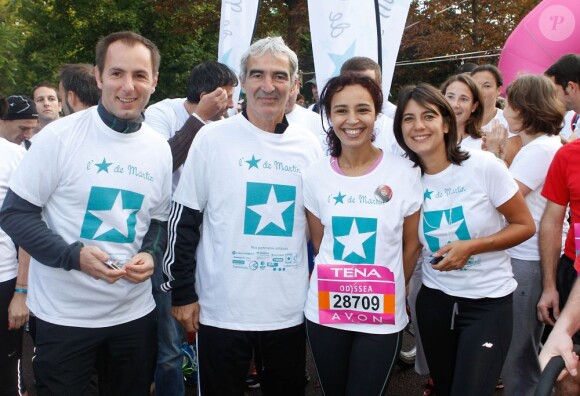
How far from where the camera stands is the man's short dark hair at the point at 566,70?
3291 mm

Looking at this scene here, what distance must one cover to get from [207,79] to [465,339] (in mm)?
2189

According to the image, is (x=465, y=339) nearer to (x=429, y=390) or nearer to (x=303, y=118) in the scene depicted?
(x=429, y=390)

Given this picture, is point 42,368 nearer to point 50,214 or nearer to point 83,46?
point 50,214

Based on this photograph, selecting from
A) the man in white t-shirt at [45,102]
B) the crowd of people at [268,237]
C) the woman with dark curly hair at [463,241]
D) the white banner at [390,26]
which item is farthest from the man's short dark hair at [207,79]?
the man in white t-shirt at [45,102]

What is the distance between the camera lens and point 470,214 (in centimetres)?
250

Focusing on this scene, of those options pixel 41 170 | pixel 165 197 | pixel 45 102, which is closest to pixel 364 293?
pixel 165 197

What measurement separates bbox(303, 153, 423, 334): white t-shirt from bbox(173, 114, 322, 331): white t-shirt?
122 mm

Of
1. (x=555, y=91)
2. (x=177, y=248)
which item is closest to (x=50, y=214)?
(x=177, y=248)

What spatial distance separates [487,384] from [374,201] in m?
0.99

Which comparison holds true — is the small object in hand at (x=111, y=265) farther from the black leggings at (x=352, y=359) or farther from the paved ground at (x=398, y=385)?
the paved ground at (x=398, y=385)

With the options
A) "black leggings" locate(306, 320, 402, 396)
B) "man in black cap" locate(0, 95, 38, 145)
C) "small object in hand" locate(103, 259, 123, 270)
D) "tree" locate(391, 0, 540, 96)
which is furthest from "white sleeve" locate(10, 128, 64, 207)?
"tree" locate(391, 0, 540, 96)

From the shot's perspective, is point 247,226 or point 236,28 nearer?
point 247,226

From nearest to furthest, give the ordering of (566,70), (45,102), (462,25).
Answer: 1. (566,70)
2. (45,102)
3. (462,25)

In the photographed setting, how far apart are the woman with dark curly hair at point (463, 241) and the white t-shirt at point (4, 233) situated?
2.13 m
